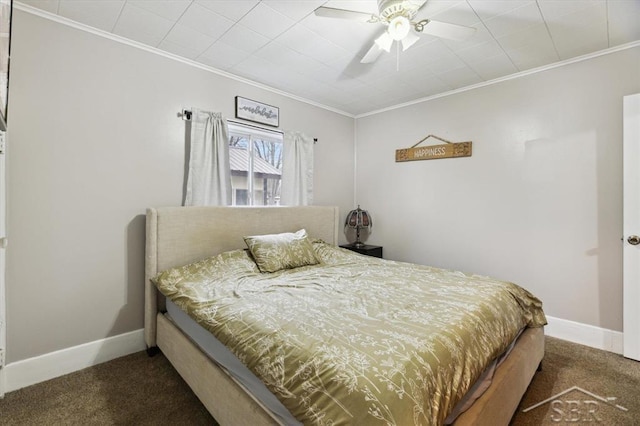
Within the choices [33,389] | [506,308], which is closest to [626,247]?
[506,308]

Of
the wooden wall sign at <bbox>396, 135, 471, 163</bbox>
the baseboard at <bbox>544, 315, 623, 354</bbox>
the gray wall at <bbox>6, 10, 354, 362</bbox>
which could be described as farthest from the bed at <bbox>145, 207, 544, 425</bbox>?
the wooden wall sign at <bbox>396, 135, 471, 163</bbox>

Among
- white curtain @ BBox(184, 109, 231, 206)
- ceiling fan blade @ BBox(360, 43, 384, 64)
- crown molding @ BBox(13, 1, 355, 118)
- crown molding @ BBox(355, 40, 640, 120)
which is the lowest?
white curtain @ BBox(184, 109, 231, 206)

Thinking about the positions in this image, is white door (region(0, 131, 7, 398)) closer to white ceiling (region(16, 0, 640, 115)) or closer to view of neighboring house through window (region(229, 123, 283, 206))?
white ceiling (region(16, 0, 640, 115))

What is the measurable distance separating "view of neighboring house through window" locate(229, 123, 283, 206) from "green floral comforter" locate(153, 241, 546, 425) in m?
1.07

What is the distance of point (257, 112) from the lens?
3.19 m

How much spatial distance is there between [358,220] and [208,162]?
2.09 metres

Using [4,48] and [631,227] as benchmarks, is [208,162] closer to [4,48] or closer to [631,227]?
[4,48]

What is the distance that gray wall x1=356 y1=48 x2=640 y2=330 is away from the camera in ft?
8.23

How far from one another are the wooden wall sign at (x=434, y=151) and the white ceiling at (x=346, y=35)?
0.68 m

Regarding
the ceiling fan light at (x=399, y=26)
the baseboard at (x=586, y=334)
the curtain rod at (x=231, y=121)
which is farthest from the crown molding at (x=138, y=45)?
the baseboard at (x=586, y=334)

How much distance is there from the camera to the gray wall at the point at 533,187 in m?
2.51

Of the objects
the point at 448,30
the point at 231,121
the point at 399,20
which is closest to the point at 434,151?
the point at 448,30

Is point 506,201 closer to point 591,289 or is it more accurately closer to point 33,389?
point 591,289

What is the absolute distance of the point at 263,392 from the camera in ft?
4.09
